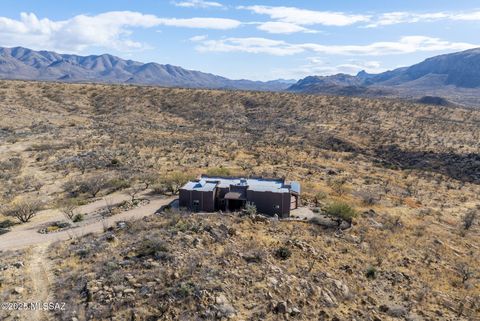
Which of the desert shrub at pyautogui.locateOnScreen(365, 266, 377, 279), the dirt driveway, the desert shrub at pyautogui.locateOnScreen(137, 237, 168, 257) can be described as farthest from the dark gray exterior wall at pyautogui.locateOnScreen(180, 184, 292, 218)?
the desert shrub at pyautogui.locateOnScreen(365, 266, 377, 279)

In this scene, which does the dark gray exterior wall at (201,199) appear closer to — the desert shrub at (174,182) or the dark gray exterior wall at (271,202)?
the dark gray exterior wall at (271,202)

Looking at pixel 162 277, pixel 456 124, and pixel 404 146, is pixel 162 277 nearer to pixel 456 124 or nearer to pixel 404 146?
pixel 404 146

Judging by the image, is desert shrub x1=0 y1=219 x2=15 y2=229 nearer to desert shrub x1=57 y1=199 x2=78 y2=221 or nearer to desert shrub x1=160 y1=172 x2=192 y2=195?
desert shrub x1=57 y1=199 x2=78 y2=221

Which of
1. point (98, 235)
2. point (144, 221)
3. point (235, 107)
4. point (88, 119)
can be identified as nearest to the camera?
point (98, 235)

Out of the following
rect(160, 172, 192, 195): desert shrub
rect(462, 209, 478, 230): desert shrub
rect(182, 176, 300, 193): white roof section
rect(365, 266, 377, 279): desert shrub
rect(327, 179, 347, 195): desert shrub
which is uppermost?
rect(182, 176, 300, 193): white roof section

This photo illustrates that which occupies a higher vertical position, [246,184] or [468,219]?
[246,184]

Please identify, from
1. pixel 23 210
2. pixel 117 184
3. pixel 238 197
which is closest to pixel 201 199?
pixel 238 197

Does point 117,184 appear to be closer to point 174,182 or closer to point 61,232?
point 174,182

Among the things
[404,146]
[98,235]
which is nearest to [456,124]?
[404,146]
